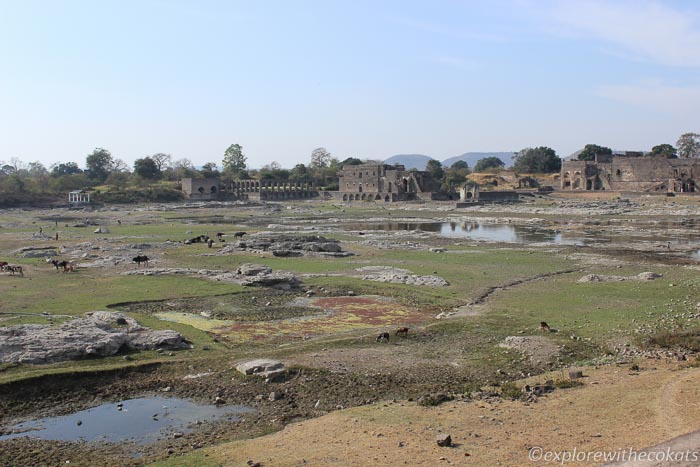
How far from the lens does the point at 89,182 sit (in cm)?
13425

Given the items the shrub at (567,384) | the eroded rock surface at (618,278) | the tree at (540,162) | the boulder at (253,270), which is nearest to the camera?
the shrub at (567,384)

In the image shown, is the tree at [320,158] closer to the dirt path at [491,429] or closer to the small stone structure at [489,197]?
the small stone structure at [489,197]

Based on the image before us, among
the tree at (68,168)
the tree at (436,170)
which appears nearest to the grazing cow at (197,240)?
the tree at (436,170)

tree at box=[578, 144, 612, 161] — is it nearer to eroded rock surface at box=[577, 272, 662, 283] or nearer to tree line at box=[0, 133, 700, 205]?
tree line at box=[0, 133, 700, 205]

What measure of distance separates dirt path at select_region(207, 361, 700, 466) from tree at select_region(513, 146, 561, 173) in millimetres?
130016

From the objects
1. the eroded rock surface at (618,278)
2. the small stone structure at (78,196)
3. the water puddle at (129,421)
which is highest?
the small stone structure at (78,196)

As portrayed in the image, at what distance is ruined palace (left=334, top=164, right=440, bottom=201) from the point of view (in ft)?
370

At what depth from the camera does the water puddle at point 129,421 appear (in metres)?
12.7

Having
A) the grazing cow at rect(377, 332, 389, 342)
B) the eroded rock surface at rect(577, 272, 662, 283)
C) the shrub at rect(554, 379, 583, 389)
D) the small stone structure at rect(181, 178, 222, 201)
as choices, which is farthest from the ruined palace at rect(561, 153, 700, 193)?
the shrub at rect(554, 379, 583, 389)

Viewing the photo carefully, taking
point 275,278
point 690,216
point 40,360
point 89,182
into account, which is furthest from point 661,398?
point 89,182

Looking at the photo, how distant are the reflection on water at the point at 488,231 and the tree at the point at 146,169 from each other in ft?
311

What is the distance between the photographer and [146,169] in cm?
15038

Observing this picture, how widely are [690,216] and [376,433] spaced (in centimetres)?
6836

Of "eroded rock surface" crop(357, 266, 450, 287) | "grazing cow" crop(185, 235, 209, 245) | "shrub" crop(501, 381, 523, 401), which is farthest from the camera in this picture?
"grazing cow" crop(185, 235, 209, 245)
